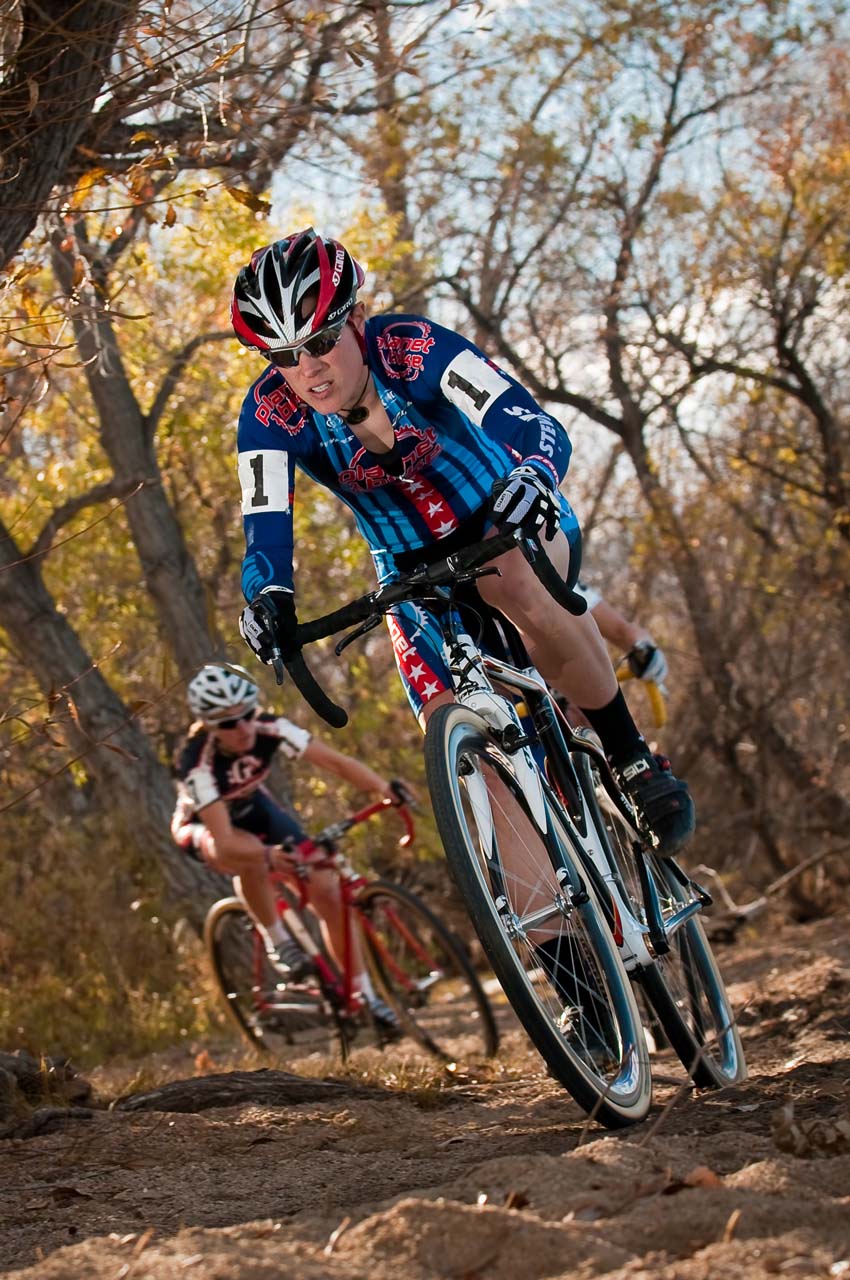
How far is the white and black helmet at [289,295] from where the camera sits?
4383 millimetres

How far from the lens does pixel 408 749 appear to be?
15625 mm

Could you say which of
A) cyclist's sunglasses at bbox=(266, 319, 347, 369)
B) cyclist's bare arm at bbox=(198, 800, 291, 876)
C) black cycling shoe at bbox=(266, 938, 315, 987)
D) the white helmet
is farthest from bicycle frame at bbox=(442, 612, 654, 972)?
black cycling shoe at bbox=(266, 938, 315, 987)

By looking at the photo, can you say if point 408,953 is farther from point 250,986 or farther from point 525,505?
point 525,505

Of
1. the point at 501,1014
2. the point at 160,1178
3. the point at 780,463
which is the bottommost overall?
the point at 501,1014

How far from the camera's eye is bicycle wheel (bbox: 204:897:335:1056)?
942 centimetres

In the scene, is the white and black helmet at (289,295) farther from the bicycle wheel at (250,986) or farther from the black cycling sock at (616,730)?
the bicycle wheel at (250,986)

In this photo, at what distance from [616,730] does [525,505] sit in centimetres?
133

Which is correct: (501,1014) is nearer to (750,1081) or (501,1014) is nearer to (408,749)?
(408,749)

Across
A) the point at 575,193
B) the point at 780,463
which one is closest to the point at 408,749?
the point at 780,463

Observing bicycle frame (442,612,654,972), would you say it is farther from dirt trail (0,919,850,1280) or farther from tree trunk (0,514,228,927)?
tree trunk (0,514,228,927)

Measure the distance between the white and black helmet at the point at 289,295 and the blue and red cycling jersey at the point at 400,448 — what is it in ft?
0.75

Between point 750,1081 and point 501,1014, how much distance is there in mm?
6811

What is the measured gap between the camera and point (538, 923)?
13.3 ft

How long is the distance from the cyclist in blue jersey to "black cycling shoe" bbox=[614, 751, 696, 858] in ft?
0.89
